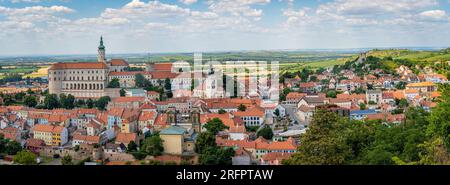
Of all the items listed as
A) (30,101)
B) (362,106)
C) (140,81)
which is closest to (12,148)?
(30,101)

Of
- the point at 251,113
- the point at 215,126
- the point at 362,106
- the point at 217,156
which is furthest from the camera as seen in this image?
the point at 362,106

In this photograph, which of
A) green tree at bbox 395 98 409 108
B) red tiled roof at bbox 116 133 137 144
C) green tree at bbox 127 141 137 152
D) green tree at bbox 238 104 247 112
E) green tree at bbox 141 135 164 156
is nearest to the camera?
green tree at bbox 141 135 164 156

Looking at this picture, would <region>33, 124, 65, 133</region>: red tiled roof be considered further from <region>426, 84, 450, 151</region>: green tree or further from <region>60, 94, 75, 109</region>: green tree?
<region>426, 84, 450, 151</region>: green tree

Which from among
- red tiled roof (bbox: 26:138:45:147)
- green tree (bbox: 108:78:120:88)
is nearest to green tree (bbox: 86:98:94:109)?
green tree (bbox: 108:78:120:88)

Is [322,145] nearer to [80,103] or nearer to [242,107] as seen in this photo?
[242,107]
